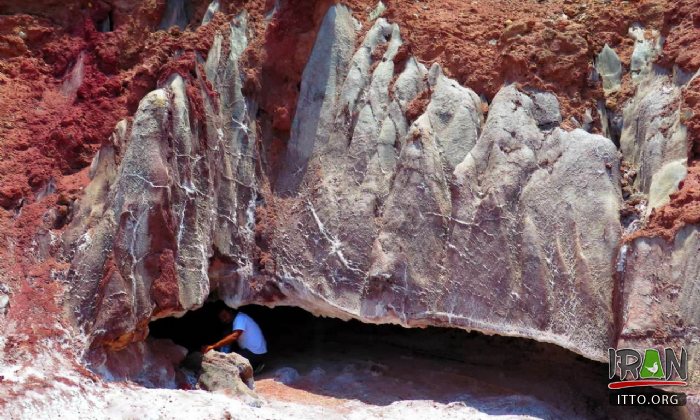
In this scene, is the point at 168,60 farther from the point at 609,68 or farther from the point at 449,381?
the point at 609,68

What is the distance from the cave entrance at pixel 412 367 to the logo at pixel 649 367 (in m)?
0.81

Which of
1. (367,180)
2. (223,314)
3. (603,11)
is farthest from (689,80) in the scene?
(223,314)

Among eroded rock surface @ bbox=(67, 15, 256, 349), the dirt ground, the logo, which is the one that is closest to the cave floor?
the dirt ground

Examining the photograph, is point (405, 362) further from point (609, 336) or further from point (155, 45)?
point (155, 45)

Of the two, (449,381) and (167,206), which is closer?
(167,206)

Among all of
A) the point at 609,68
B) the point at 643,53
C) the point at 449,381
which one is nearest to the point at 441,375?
the point at 449,381

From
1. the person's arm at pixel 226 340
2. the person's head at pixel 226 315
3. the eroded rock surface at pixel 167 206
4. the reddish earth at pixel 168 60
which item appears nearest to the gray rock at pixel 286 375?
the person's arm at pixel 226 340

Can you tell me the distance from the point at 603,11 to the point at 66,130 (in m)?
5.94

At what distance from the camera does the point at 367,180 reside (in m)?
9.02

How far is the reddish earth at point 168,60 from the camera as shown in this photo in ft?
28.8

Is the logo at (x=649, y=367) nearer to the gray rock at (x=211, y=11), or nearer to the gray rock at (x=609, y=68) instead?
the gray rock at (x=609, y=68)

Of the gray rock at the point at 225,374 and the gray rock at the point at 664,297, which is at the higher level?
the gray rock at the point at 664,297

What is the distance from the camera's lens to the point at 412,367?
358 inches

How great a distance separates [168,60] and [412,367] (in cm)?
420
